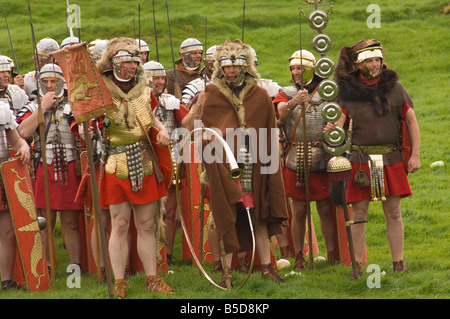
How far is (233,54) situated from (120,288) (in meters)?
2.08

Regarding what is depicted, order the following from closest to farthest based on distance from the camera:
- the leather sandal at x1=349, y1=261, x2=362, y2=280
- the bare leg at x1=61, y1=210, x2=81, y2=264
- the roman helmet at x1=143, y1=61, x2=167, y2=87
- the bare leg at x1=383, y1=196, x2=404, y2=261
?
the leather sandal at x1=349, y1=261, x2=362, y2=280 → the bare leg at x1=383, y1=196, x2=404, y2=261 → the bare leg at x1=61, y1=210, x2=81, y2=264 → the roman helmet at x1=143, y1=61, x2=167, y2=87

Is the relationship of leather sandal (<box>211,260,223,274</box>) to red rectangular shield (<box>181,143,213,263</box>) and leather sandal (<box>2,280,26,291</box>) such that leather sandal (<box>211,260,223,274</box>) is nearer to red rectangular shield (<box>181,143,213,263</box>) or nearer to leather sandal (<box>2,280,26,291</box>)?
red rectangular shield (<box>181,143,213,263</box>)

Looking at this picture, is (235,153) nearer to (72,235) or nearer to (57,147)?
(57,147)

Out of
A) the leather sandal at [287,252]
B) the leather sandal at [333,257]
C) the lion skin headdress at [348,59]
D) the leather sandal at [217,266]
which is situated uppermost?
the lion skin headdress at [348,59]

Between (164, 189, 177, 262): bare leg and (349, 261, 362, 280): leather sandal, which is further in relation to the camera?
(164, 189, 177, 262): bare leg

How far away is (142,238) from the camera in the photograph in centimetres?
773

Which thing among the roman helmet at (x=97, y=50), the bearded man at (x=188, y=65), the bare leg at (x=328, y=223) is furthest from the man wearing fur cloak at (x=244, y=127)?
the bearded man at (x=188, y=65)

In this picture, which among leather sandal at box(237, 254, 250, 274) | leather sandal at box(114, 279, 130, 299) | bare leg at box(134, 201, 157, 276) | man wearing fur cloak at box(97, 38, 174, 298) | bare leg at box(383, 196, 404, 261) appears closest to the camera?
leather sandal at box(114, 279, 130, 299)

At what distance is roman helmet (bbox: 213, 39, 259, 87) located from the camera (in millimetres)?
7848

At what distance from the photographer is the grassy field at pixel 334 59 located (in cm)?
783

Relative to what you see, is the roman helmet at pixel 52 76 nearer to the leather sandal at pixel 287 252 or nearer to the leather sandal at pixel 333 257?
the leather sandal at pixel 287 252

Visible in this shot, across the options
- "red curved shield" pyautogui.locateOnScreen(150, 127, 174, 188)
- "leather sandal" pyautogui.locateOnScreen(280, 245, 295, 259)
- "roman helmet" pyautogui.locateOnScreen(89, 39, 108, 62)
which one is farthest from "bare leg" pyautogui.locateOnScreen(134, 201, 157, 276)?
"leather sandal" pyautogui.locateOnScreen(280, 245, 295, 259)

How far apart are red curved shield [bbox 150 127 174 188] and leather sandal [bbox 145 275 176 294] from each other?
2.50 ft
